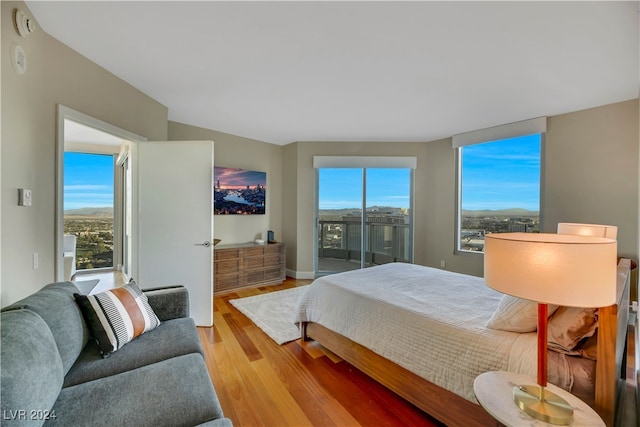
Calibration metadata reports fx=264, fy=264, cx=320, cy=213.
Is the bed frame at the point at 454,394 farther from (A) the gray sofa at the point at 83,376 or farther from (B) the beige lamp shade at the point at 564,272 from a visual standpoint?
(A) the gray sofa at the point at 83,376

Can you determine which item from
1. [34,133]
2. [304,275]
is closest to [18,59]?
[34,133]

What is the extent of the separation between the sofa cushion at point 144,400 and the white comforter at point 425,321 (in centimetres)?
111

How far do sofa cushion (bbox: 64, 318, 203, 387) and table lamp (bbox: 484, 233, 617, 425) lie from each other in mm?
1654

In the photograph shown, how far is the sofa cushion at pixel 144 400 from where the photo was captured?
1029 millimetres

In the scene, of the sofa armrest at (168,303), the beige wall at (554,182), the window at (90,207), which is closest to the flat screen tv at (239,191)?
the beige wall at (554,182)

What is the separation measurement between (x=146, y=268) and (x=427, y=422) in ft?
9.45

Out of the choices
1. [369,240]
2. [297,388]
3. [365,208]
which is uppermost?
[365,208]

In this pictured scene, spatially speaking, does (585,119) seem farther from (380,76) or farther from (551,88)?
(380,76)

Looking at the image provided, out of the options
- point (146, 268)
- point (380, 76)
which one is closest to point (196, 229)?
point (146, 268)

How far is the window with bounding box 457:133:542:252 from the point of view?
12.3 feet

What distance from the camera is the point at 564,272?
95 cm

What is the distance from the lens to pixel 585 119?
3.22 metres

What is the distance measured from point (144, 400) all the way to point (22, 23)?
228 cm

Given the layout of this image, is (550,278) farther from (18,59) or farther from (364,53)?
(18,59)
